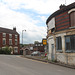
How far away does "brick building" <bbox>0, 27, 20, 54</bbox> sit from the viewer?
5484cm

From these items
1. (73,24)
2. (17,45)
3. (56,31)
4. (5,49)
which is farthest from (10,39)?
(73,24)

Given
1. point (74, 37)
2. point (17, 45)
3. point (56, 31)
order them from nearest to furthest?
point (74, 37) < point (56, 31) < point (17, 45)

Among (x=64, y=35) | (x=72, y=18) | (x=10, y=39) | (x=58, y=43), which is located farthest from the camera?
(x=10, y=39)

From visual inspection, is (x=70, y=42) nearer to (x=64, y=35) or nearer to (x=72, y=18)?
(x=64, y=35)

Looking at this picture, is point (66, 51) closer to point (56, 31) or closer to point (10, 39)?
point (56, 31)

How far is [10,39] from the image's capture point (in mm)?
57906

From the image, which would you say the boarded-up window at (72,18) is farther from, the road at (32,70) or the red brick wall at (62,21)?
the road at (32,70)

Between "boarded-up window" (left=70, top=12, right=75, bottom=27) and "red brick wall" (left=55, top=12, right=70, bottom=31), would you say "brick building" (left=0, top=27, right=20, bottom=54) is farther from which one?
"boarded-up window" (left=70, top=12, right=75, bottom=27)

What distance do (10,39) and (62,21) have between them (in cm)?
4273

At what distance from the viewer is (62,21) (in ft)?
58.1

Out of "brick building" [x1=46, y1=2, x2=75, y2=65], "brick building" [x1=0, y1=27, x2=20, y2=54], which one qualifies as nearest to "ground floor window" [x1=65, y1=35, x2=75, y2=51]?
"brick building" [x1=46, y1=2, x2=75, y2=65]

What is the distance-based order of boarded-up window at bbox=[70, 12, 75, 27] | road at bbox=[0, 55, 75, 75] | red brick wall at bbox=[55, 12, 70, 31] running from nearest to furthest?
road at bbox=[0, 55, 75, 75]
boarded-up window at bbox=[70, 12, 75, 27]
red brick wall at bbox=[55, 12, 70, 31]

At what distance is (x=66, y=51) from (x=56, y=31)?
367 centimetres

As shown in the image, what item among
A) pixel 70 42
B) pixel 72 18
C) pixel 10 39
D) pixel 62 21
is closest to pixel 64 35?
pixel 70 42
